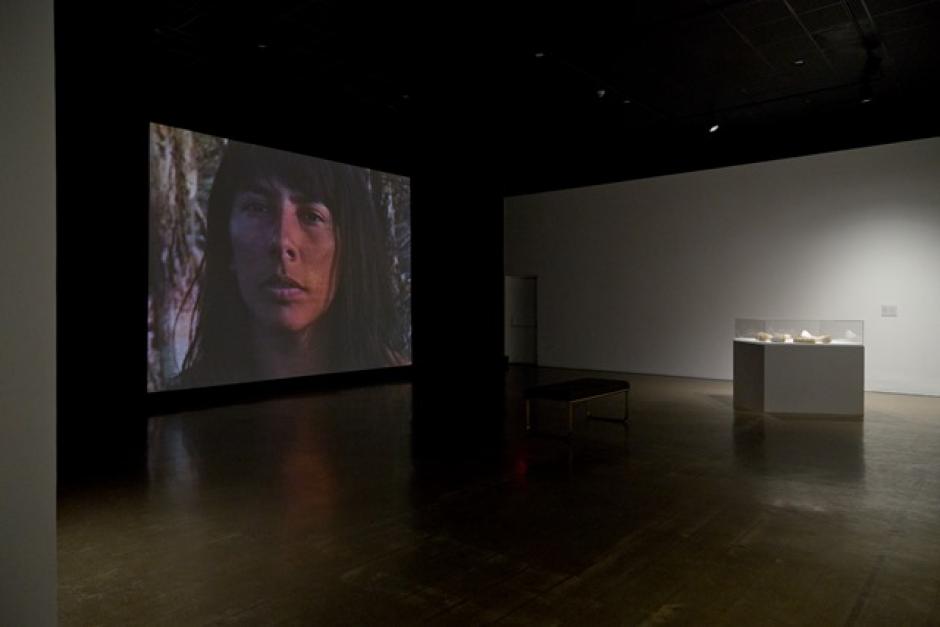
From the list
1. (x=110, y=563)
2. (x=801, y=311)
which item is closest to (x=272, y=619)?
(x=110, y=563)

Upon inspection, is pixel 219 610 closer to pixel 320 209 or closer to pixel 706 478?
pixel 706 478

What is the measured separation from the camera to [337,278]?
29.9 ft

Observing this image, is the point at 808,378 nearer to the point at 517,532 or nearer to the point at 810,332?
the point at 810,332

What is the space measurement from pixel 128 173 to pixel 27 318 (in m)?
6.24

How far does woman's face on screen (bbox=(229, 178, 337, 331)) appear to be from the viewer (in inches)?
314

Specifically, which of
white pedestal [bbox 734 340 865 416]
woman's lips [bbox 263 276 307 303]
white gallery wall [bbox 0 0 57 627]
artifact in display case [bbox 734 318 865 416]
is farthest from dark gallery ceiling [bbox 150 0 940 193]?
white gallery wall [bbox 0 0 57 627]

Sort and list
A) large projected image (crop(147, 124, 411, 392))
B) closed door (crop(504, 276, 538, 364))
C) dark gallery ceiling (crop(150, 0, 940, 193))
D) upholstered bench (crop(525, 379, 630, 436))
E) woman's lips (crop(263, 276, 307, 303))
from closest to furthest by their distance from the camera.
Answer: dark gallery ceiling (crop(150, 0, 940, 193)) < upholstered bench (crop(525, 379, 630, 436)) < large projected image (crop(147, 124, 411, 392)) < woman's lips (crop(263, 276, 307, 303)) < closed door (crop(504, 276, 538, 364))

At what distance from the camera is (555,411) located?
7.09m

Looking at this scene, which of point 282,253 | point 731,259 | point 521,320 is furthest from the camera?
point 521,320

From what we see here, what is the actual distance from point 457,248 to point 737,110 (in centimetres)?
490

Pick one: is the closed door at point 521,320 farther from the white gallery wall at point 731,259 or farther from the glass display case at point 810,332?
the glass display case at point 810,332

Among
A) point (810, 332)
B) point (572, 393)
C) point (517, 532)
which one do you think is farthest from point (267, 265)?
point (810, 332)

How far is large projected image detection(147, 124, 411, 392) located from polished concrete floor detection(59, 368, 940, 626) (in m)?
2.17

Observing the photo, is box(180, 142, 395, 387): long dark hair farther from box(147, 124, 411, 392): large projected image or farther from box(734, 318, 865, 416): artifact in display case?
box(734, 318, 865, 416): artifact in display case
